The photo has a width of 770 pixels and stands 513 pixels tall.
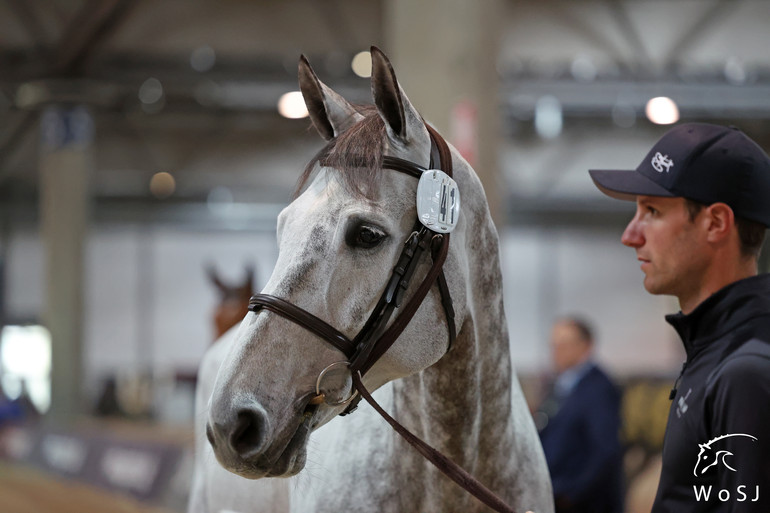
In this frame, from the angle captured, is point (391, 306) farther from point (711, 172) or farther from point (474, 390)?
point (711, 172)

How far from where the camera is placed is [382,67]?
165 centimetres

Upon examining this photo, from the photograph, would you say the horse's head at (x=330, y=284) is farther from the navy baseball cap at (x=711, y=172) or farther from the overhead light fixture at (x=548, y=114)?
the overhead light fixture at (x=548, y=114)

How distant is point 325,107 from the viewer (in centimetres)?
184

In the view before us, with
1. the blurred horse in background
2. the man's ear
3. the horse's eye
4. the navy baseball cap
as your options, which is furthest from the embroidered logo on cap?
the horse's eye

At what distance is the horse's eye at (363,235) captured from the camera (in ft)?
5.49

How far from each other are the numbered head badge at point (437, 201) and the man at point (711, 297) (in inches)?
14.8

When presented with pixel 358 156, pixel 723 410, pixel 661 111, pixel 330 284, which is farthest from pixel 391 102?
pixel 661 111

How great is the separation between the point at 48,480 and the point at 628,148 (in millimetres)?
13015

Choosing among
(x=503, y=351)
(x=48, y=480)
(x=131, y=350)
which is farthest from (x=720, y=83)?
(x=131, y=350)

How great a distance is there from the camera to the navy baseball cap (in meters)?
1.72

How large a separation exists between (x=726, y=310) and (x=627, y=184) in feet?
1.16

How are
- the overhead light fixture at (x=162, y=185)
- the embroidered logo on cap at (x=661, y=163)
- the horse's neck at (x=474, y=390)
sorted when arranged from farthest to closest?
1. the overhead light fixture at (x=162, y=185)
2. the horse's neck at (x=474, y=390)
3. the embroidered logo on cap at (x=661, y=163)

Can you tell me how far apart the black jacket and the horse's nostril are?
791 millimetres

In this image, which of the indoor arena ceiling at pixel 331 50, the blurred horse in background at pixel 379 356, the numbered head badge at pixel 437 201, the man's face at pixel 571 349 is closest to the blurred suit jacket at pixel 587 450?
the man's face at pixel 571 349
